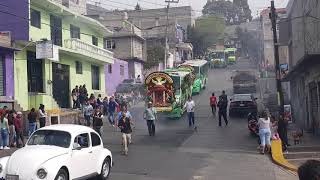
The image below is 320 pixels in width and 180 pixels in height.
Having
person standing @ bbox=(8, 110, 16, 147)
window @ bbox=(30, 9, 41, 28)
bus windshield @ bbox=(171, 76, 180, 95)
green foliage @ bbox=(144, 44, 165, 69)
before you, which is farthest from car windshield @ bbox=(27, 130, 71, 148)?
green foliage @ bbox=(144, 44, 165, 69)

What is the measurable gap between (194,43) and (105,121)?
65.7m

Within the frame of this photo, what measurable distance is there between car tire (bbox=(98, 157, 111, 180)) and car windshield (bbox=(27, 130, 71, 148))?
1641mm

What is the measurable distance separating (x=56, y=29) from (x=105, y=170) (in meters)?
22.9

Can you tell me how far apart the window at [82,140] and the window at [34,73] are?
1799 cm

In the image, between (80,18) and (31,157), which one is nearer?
(31,157)

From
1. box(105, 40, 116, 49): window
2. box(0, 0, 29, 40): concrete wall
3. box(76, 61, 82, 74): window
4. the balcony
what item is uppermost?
box(105, 40, 116, 49): window

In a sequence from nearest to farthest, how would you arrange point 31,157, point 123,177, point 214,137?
point 31,157 → point 123,177 → point 214,137

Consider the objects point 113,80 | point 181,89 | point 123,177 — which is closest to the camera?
point 123,177

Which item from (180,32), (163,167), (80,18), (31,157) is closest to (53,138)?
(31,157)

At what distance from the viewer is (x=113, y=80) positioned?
2074 inches

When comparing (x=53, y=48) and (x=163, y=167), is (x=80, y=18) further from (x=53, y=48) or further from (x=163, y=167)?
(x=163, y=167)

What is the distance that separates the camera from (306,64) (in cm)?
2603

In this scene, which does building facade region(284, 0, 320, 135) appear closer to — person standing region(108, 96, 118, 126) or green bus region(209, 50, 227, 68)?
person standing region(108, 96, 118, 126)

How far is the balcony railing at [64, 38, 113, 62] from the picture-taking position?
121 feet
